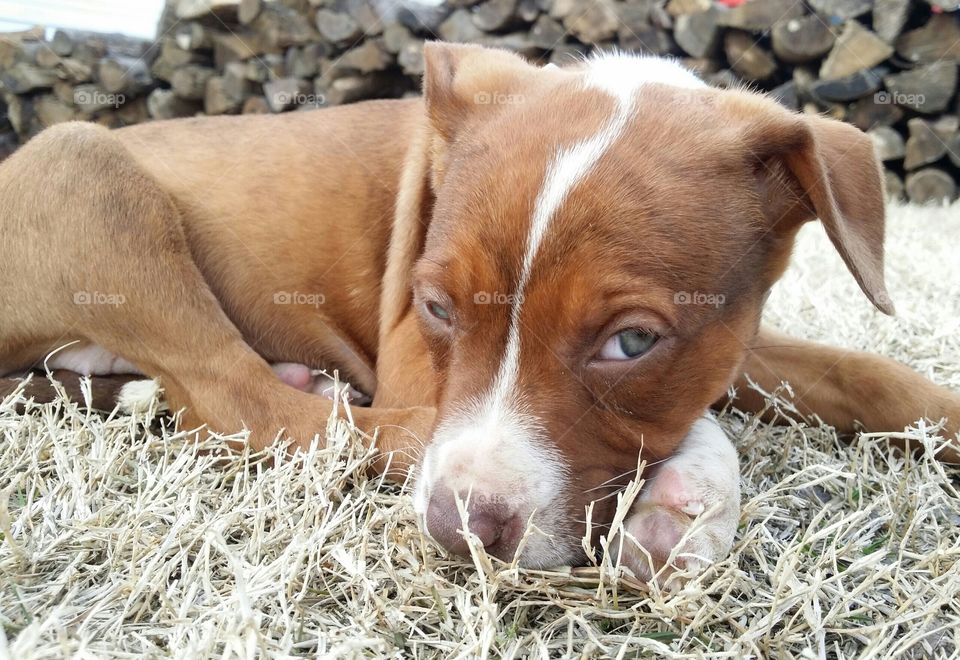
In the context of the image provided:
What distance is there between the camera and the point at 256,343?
3.61 m

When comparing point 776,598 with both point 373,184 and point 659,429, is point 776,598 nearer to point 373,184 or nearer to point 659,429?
point 659,429

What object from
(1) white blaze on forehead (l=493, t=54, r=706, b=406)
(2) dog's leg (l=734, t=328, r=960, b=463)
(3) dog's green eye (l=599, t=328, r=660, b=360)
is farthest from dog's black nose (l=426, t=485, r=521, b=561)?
(2) dog's leg (l=734, t=328, r=960, b=463)

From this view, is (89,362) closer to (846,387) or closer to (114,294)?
(114,294)

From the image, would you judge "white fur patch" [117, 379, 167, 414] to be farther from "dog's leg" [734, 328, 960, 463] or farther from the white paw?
"dog's leg" [734, 328, 960, 463]

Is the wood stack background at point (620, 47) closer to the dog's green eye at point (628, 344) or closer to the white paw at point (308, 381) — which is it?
the white paw at point (308, 381)

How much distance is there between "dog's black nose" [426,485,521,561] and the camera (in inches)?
78.5

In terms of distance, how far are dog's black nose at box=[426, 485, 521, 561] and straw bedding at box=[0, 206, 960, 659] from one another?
0.07 metres

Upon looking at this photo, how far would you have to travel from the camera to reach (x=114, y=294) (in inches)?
123

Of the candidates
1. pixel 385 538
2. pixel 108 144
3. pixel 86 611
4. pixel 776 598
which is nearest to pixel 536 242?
pixel 385 538

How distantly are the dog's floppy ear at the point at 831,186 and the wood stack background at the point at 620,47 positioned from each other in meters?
5.64

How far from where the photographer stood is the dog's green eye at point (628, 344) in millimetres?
2188

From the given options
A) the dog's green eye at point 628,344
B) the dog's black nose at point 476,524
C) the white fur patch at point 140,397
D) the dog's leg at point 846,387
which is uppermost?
the dog's green eye at point 628,344

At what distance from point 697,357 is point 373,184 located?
1.85 metres

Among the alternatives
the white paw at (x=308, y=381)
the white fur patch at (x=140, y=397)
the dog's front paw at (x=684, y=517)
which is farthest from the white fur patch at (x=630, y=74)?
the white fur patch at (x=140, y=397)
